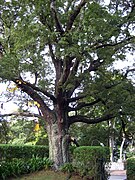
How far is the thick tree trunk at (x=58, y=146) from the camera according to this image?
31.8ft

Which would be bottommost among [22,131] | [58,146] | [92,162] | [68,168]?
[68,168]

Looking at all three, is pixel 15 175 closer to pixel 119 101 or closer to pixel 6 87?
pixel 6 87

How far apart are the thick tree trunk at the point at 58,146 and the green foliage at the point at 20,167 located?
0.92ft

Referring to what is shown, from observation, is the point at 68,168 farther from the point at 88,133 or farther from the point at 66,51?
the point at 88,133

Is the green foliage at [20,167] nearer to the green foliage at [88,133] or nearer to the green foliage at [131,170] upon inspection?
the green foliage at [131,170]

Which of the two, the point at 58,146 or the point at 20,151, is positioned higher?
the point at 58,146

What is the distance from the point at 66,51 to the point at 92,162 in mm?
3361

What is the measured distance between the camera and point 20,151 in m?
10.9

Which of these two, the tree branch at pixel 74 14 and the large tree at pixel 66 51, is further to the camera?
the tree branch at pixel 74 14

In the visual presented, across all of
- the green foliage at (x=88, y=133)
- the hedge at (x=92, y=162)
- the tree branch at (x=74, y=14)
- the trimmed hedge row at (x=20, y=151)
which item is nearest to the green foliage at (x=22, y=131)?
the trimmed hedge row at (x=20, y=151)

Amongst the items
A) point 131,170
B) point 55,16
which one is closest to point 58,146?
point 131,170

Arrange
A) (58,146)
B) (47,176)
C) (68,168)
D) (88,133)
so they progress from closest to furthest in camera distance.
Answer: (47,176)
(68,168)
(58,146)
(88,133)

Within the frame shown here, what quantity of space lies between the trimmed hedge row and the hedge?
3133 millimetres

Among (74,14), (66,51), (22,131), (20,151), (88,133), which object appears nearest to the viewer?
(66,51)
